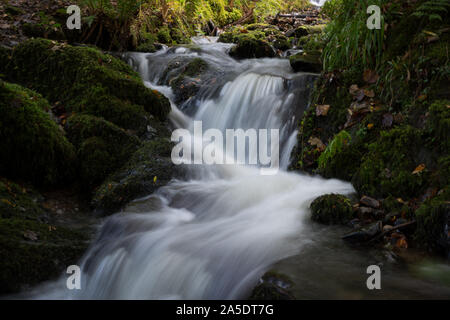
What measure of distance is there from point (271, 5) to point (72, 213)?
14.9 meters

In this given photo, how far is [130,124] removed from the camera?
532cm

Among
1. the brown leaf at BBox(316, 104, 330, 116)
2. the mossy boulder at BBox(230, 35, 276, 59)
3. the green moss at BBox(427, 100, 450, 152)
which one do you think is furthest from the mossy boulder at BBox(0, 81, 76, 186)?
the mossy boulder at BBox(230, 35, 276, 59)

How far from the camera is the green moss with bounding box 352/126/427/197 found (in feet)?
11.6

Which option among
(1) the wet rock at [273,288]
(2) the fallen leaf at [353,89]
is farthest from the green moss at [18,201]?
(2) the fallen leaf at [353,89]

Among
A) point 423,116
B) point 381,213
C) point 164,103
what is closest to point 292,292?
point 381,213

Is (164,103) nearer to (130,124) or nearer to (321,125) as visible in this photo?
(130,124)

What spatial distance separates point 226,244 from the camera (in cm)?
336

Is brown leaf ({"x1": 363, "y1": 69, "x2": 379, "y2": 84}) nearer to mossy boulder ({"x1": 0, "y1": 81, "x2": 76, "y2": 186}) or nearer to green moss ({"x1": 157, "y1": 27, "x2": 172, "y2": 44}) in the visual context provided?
mossy boulder ({"x1": 0, "y1": 81, "x2": 76, "y2": 186})

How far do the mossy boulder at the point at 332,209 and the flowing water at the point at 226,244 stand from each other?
137 mm

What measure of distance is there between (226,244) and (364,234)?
1.18 metres

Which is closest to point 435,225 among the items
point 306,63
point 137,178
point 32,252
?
point 137,178

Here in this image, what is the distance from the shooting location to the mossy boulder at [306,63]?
6.68m

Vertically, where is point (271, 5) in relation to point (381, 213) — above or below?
above

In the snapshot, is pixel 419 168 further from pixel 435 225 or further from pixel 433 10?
pixel 433 10
